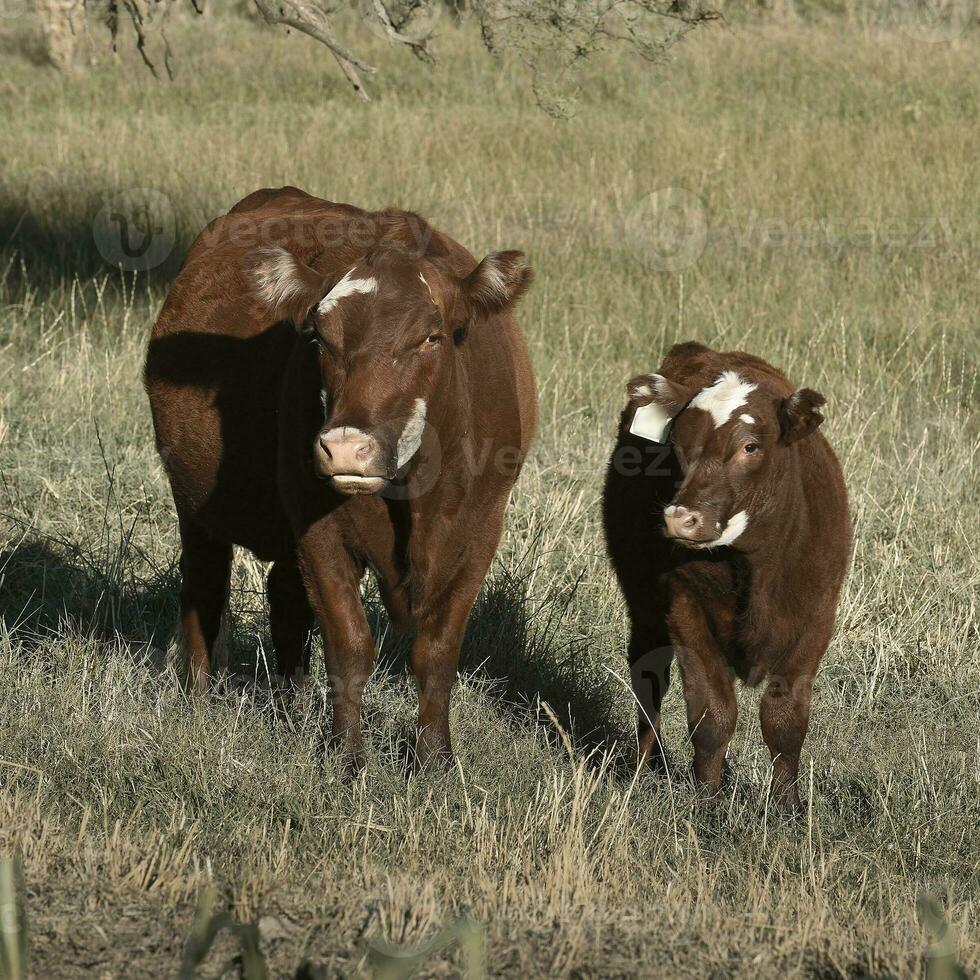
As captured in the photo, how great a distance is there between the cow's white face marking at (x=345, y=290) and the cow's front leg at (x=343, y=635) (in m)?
0.81

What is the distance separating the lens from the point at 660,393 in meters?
4.48

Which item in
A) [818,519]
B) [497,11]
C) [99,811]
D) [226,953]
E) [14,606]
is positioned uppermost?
[497,11]

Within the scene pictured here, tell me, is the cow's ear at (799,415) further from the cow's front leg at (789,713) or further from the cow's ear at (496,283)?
the cow's ear at (496,283)

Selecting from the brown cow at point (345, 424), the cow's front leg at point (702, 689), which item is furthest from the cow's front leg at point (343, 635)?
the cow's front leg at point (702, 689)

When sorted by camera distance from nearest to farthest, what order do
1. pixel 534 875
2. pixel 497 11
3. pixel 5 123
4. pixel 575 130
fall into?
pixel 534 875, pixel 497 11, pixel 575 130, pixel 5 123

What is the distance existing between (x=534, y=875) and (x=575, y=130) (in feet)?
41.1

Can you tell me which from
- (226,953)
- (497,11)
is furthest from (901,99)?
(226,953)

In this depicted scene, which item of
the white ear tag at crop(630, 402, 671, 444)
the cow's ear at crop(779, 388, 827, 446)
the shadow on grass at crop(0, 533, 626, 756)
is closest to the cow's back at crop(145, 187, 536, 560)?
the white ear tag at crop(630, 402, 671, 444)

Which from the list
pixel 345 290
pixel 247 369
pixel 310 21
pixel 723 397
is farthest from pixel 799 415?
pixel 310 21

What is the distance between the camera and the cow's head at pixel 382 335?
3828 mm

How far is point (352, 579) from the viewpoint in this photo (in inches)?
180

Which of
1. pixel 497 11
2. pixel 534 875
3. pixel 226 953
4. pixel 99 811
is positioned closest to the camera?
pixel 226 953

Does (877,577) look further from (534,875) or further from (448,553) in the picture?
(534,875)

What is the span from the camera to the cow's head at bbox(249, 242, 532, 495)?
12.6 ft
